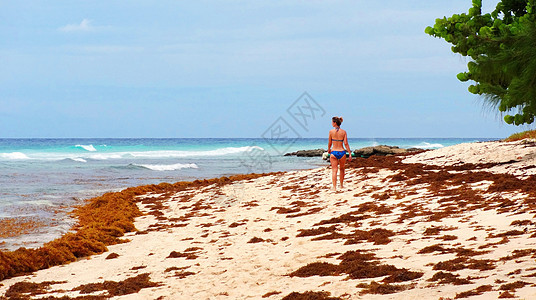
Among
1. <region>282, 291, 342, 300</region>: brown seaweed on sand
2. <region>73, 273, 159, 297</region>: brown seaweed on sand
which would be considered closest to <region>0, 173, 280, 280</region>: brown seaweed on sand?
<region>73, 273, 159, 297</region>: brown seaweed on sand

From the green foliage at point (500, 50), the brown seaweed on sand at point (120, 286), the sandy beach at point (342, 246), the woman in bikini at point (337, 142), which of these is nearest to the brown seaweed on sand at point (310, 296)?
the sandy beach at point (342, 246)

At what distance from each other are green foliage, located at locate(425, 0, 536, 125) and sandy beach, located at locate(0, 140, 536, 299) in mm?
1950

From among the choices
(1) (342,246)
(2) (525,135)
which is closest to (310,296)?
(1) (342,246)

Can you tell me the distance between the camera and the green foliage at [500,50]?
12.2 metres

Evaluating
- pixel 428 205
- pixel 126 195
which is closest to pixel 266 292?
pixel 428 205

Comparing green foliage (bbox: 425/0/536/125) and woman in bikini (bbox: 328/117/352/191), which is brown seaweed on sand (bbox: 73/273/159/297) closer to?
woman in bikini (bbox: 328/117/352/191)

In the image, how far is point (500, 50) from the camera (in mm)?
13039

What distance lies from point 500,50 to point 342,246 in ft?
27.3

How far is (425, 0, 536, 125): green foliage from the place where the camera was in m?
12.2

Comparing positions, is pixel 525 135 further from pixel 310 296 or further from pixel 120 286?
pixel 120 286

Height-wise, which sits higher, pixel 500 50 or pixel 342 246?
pixel 500 50

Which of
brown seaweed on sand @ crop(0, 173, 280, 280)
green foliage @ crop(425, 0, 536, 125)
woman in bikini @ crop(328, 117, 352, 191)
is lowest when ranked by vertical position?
brown seaweed on sand @ crop(0, 173, 280, 280)

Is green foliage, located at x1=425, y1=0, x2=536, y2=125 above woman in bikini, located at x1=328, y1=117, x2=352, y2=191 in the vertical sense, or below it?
above

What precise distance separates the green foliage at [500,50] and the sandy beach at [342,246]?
6.40 feet
